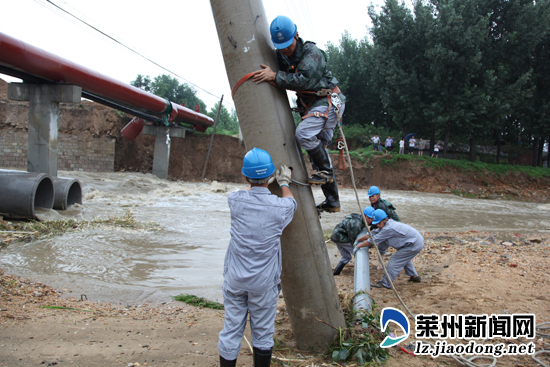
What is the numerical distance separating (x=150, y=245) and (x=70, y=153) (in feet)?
60.2

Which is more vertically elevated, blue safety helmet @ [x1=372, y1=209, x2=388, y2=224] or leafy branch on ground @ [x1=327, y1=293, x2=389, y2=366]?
blue safety helmet @ [x1=372, y1=209, x2=388, y2=224]

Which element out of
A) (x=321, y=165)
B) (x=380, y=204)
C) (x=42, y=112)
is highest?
(x=42, y=112)

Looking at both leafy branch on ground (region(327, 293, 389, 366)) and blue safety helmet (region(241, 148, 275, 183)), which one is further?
leafy branch on ground (region(327, 293, 389, 366))

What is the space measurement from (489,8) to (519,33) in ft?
8.39

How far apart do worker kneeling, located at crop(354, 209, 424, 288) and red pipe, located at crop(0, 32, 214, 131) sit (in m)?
9.71

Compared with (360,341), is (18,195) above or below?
above

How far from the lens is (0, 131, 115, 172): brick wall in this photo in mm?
22391

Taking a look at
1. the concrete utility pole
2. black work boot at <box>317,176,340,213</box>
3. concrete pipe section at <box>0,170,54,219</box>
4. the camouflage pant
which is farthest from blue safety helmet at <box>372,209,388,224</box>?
concrete pipe section at <box>0,170,54,219</box>

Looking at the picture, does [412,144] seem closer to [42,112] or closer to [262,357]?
[42,112]

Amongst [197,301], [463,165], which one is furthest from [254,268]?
[463,165]

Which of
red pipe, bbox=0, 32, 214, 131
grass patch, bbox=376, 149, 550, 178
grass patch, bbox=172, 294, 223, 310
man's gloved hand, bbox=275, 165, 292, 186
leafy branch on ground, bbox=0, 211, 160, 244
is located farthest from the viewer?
grass patch, bbox=376, 149, 550, 178

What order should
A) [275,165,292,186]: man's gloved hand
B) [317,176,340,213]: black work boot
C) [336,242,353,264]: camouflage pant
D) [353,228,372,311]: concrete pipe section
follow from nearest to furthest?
[275,165,292,186]: man's gloved hand < [353,228,372,311]: concrete pipe section < [317,176,340,213]: black work boot < [336,242,353,264]: camouflage pant

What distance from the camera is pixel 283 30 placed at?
2795 millimetres

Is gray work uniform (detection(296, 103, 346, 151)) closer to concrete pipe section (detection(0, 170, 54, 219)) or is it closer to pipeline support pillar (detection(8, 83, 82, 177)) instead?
concrete pipe section (detection(0, 170, 54, 219))
